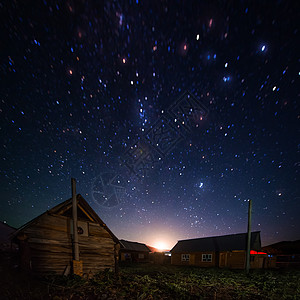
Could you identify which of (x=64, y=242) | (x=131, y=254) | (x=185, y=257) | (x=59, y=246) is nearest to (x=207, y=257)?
(x=185, y=257)

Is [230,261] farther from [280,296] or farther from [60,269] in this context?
[60,269]

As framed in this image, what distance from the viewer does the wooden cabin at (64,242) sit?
360 inches

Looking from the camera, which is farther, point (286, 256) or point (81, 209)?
point (286, 256)

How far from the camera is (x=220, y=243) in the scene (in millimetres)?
27812

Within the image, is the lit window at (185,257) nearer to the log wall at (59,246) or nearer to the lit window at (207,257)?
the lit window at (207,257)

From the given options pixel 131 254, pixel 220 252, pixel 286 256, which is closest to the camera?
pixel 220 252

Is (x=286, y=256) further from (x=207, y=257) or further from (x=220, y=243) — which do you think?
(x=207, y=257)

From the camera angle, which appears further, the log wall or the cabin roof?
the cabin roof

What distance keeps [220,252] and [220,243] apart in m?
2.46

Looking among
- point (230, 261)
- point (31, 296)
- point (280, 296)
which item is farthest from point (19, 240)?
point (230, 261)

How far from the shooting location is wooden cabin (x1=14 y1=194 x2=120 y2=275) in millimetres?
9149

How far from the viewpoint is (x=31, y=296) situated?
659cm

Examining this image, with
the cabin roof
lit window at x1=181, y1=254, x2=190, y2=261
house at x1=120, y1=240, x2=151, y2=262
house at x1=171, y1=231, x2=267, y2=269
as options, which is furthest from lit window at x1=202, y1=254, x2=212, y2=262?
the cabin roof

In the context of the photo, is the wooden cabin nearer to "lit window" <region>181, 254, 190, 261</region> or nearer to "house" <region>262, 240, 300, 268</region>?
"lit window" <region>181, 254, 190, 261</region>
